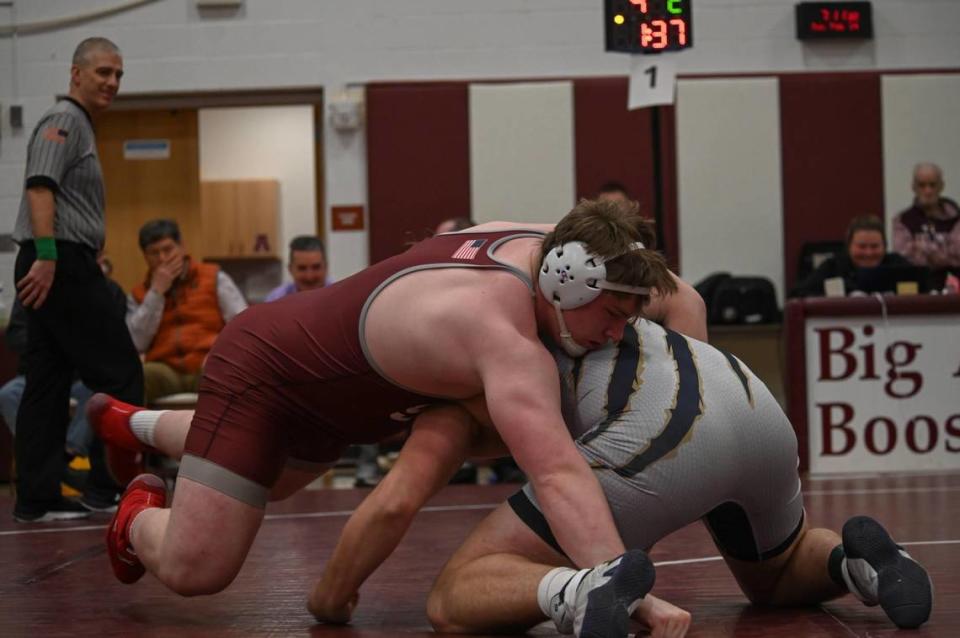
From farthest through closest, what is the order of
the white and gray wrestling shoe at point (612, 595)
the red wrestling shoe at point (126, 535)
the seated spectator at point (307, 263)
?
the seated spectator at point (307, 263), the red wrestling shoe at point (126, 535), the white and gray wrestling shoe at point (612, 595)

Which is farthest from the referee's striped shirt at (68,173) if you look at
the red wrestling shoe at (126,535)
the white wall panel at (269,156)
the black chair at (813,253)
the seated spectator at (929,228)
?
the white wall panel at (269,156)

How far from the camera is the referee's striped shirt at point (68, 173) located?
4.71 meters

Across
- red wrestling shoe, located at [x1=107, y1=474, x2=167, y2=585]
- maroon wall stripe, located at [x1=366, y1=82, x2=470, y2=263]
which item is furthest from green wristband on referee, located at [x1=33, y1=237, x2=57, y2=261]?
maroon wall stripe, located at [x1=366, y1=82, x2=470, y2=263]

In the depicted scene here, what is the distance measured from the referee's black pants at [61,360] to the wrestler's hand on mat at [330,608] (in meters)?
2.19

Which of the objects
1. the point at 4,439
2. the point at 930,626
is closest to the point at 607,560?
the point at 930,626

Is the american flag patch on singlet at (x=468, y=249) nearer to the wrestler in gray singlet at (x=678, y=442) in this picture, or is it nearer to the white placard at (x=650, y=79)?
the wrestler in gray singlet at (x=678, y=442)

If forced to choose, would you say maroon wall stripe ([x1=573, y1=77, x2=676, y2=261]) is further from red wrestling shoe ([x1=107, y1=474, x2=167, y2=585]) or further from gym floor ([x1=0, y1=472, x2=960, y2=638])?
red wrestling shoe ([x1=107, y1=474, x2=167, y2=585])

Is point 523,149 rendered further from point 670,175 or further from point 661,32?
point 661,32

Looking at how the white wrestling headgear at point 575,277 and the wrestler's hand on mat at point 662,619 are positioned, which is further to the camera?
the white wrestling headgear at point 575,277

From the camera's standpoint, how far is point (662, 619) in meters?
2.27

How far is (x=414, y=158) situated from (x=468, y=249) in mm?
6358

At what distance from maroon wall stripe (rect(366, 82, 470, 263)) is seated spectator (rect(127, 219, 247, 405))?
81.0 inches

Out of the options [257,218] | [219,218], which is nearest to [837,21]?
[257,218]

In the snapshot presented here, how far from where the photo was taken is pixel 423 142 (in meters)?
8.93
